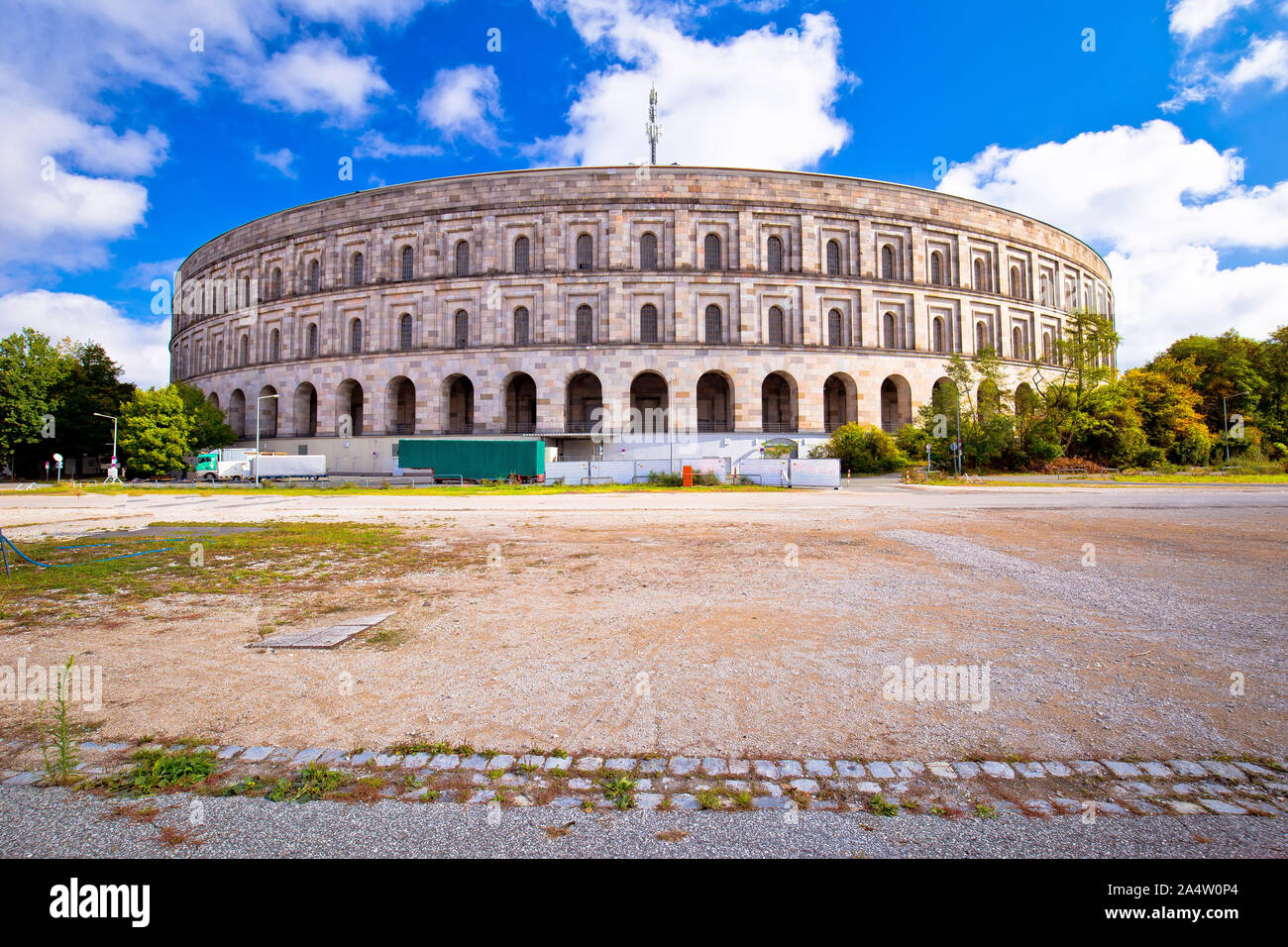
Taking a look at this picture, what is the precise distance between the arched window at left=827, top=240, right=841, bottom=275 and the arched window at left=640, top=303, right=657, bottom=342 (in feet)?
48.9

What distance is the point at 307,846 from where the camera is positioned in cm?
246

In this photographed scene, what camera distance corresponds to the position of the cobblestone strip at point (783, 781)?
2.81 meters

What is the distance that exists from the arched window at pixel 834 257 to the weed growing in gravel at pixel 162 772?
166ft

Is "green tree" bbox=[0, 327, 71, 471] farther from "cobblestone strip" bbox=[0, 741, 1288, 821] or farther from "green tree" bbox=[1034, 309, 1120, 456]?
"green tree" bbox=[1034, 309, 1120, 456]

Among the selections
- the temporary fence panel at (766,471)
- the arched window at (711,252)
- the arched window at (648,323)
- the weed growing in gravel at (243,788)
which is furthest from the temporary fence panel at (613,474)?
the weed growing in gravel at (243,788)

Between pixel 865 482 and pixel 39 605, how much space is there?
3612 cm

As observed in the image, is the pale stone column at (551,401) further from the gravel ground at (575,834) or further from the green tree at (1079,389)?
the gravel ground at (575,834)

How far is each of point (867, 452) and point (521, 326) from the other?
90.4 ft

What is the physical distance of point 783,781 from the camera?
3049mm

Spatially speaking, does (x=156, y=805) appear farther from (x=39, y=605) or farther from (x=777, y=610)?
(x=39, y=605)

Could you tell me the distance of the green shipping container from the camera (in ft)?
124

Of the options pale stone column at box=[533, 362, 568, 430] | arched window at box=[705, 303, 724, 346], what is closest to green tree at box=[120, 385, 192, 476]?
pale stone column at box=[533, 362, 568, 430]

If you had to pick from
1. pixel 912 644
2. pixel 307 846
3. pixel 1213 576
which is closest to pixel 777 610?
pixel 912 644

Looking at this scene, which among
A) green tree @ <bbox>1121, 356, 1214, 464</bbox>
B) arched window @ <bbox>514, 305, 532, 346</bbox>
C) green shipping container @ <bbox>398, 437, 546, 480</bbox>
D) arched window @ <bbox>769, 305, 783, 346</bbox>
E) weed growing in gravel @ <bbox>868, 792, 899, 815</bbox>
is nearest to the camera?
weed growing in gravel @ <bbox>868, 792, 899, 815</bbox>
